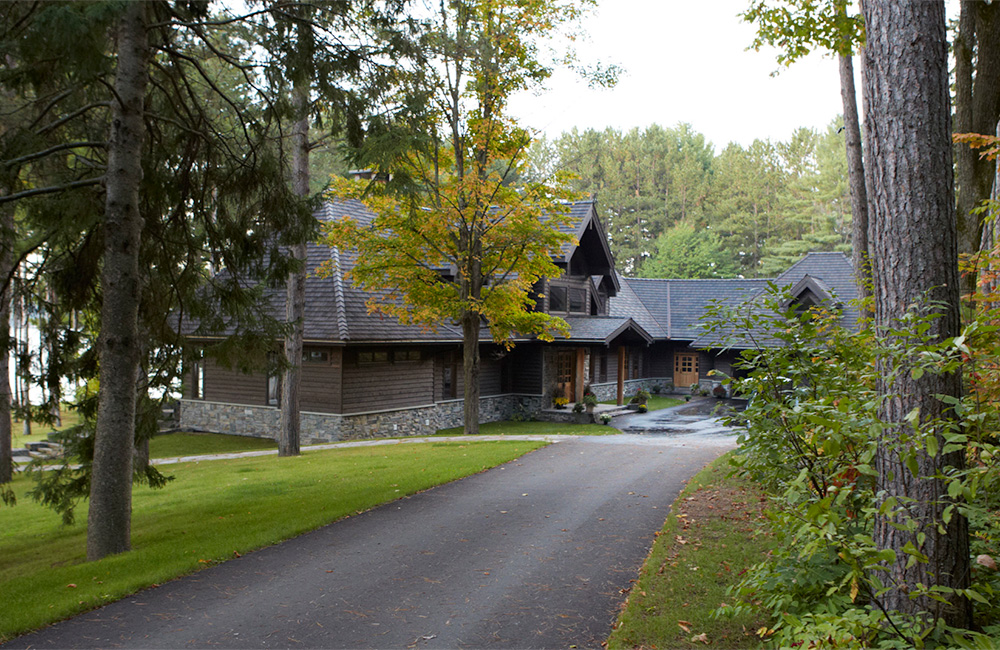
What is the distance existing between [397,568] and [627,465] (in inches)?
300

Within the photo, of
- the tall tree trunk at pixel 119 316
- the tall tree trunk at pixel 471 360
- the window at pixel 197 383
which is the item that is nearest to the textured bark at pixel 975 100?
the tall tree trunk at pixel 119 316

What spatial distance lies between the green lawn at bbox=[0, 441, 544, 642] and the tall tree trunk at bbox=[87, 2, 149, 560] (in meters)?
0.55

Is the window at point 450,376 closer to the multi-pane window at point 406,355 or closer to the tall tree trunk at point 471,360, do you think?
the multi-pane window at point 406,355

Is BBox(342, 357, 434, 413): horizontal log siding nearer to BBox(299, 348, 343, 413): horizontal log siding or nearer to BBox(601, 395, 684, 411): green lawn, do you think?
Result: BBox(299, 348, 343, 413): horizontal log siding

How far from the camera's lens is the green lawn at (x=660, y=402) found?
103 ft

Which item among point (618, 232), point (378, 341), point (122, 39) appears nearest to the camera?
point (122, 39)

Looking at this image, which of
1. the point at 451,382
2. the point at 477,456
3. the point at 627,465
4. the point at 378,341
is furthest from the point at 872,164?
the point at 451,382

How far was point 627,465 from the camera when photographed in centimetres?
1393

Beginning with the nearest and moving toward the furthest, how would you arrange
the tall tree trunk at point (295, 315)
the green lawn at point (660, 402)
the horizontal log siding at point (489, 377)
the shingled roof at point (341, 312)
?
the tall tree trunk at point (295, 315) < the shingled roof at point (341, 312) < the horizontal log siding at point (489, 377) < the green lawn at point (660, 402)

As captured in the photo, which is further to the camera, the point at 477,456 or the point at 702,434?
the point at 702,434

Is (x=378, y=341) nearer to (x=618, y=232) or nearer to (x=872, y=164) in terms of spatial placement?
(x=872, y=164)

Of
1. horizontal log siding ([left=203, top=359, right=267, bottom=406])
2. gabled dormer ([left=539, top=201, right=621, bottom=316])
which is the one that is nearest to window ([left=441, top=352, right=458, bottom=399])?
gabled dormer ([left=539, top=201, right=621, bottom=316])

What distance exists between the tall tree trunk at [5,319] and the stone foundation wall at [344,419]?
7.32 m

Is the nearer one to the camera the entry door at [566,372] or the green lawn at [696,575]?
the green lawn at [696,575]
